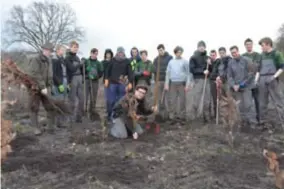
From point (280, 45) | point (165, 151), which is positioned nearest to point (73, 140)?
point (165, 151)

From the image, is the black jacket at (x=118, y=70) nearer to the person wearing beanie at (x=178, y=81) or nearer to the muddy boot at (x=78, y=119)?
the person wearing beanie at (x=178, y=81)

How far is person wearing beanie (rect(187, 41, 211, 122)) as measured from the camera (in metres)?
9.66

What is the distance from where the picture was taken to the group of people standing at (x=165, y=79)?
27.1ft

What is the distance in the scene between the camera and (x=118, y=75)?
31.8 feet

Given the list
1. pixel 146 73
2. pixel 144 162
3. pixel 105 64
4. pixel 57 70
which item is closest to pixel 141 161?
pixel 144 162

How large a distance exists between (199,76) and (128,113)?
9.29 feet

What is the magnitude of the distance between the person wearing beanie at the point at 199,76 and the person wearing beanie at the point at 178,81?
7.8 inches

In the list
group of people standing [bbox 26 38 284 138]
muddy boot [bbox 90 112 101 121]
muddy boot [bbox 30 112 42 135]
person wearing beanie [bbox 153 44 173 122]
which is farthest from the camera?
muddy boot [bbox 90 112 101 121]

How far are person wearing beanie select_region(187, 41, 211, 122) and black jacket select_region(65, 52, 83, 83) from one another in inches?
107

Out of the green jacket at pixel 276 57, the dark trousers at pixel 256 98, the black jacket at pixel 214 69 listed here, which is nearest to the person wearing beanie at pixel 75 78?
the black jacket at pixel 214 69

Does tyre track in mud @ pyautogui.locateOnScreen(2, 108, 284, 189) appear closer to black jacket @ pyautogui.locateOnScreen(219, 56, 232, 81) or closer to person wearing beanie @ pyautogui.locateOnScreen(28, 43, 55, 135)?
person wearing beanie @ pyautogui.locateOnScreen(28, 43, 55, 135)

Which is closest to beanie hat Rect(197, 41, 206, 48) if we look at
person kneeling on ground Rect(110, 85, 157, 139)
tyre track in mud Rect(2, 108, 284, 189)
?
tyre track in mud Rect(2, 108, 284, 189)

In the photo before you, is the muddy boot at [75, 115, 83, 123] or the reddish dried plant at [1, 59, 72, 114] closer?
the reddish dried plant at [1, 59, 72, 114]

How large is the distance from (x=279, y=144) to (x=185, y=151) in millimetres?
1922
